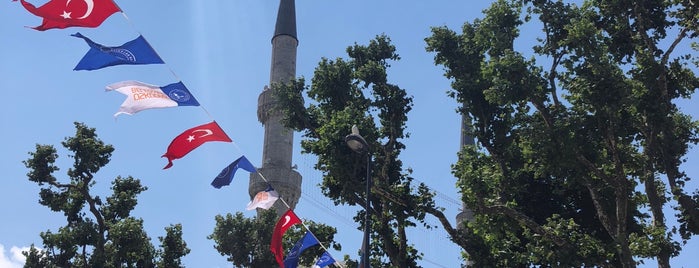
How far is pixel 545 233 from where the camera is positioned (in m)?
18.5

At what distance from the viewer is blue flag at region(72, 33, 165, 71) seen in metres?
15.6

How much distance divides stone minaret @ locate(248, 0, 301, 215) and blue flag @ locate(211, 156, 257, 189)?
2332 cm

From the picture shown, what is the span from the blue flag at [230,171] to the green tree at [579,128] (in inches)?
220

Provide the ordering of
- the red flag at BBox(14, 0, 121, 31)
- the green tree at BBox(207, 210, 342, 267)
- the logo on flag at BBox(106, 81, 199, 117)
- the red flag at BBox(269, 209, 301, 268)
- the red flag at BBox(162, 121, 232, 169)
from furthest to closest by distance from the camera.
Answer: the green tree at BBox(207, 210, 342, 267) → the red flag at BBox(269, 209, 301, 268) → the red flag at BBox(162, 121, 232, 169) → the logo on flag at BBox(106, 81, 199, 117) → the red flag at BBox(14, 0, 121, 31)

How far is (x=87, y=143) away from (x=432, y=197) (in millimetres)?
12939

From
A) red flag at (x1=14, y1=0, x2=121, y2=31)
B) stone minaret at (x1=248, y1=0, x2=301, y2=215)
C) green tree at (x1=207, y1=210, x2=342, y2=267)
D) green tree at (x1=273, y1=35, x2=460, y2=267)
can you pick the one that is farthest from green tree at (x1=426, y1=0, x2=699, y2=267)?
stone minaret at (x1=248, y1=0, x2=301, y2=215)

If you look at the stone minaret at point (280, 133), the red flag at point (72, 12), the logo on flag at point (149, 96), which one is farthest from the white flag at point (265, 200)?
the stone minaret at point (280, 133)

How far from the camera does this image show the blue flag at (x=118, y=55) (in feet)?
51.2

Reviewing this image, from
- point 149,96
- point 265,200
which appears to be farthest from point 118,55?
point 265,200

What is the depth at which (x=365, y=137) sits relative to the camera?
72.0 feet

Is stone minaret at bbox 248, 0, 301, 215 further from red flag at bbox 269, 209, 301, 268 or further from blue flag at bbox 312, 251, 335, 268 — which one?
blue flag at bbox 312, 251, 335, 268

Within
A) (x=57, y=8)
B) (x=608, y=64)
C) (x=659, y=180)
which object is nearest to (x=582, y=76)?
(x=608, y=64)

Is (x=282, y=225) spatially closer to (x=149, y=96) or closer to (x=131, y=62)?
(x=149, y=96)

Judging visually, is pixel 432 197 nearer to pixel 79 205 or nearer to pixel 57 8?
pixel 57 8
